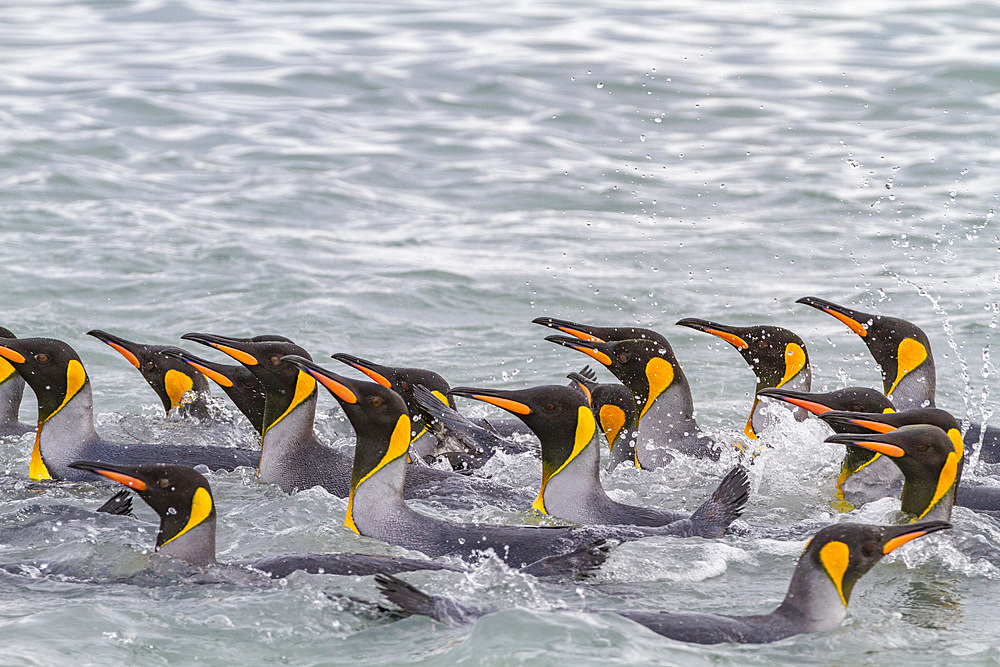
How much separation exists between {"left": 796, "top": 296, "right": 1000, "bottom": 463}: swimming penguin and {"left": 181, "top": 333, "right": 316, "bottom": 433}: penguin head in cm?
290

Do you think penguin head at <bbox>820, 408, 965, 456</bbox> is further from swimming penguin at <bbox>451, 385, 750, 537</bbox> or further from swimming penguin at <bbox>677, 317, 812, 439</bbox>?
swimming penguin at <bbox>677, 317, 812, 439</bbox>

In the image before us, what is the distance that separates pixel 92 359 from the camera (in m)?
9.88

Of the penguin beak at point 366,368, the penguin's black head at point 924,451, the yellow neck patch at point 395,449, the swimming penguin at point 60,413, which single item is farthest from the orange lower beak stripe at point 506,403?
the swimming penguin at point 60,413

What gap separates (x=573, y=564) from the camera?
501 cm

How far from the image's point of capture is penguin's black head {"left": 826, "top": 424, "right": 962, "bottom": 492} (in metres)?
5.50

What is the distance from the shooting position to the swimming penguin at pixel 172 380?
770cm

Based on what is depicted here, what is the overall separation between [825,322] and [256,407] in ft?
19.1

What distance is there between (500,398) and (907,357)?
287 centimetres

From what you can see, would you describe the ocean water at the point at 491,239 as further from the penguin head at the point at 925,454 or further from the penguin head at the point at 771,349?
the penguin head at the point at 771,349

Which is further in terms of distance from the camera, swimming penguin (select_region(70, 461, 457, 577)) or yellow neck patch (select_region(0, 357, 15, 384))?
yellow neck patch (select_region(0, 357, 15, 384))

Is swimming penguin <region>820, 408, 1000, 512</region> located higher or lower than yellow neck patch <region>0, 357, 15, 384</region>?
higher

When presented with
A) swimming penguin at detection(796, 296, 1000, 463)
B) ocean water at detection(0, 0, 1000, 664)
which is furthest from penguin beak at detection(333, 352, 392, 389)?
swimming penguin at detection(796, 296, 1000, 463)

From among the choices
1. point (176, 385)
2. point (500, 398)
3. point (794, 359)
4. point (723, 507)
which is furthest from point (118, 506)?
point (794, 359)

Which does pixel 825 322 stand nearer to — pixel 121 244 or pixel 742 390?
pixel 742 390
